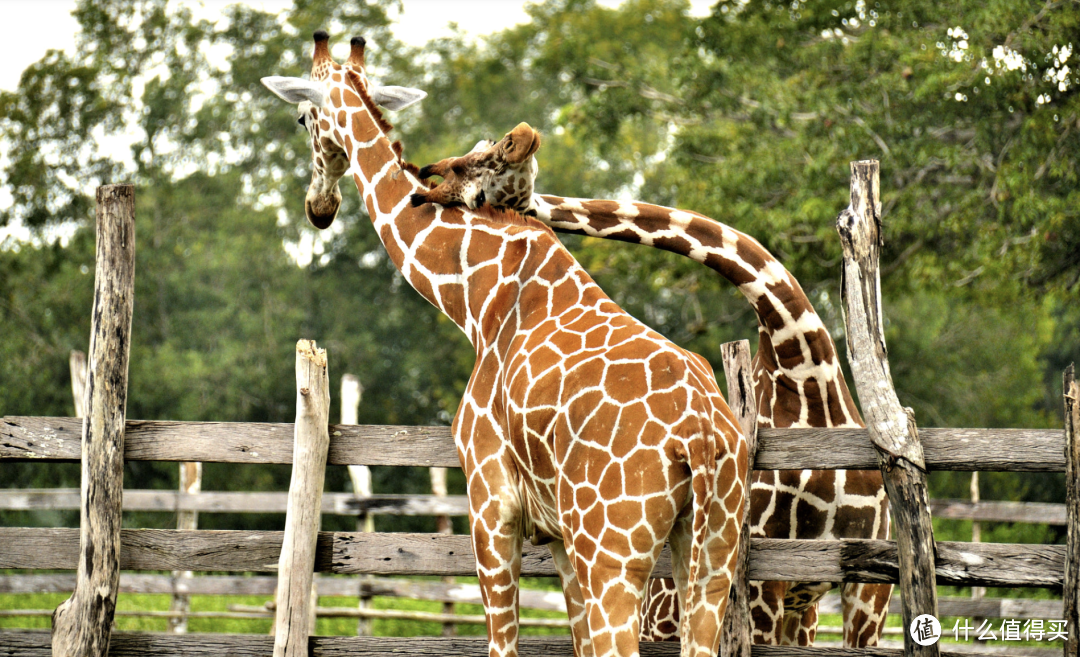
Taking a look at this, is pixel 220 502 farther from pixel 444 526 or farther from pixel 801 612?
pixel 801 612

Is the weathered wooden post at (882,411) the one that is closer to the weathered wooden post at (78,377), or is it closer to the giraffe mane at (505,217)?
the giraffe mane at (505,217)

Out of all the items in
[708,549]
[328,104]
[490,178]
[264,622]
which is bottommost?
[264,622]

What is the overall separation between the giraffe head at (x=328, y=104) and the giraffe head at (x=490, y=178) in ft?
2.36

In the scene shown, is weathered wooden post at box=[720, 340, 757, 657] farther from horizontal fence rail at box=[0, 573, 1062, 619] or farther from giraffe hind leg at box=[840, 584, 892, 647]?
horizontal fence rail at box=[0, 573, 1062, 619]

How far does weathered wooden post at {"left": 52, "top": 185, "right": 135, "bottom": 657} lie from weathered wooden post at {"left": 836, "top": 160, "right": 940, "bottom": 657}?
3524 millimetres

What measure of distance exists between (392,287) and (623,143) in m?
8.86

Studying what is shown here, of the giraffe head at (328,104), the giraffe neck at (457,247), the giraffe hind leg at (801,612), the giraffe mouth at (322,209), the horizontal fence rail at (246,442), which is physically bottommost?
the giraffe hind leg at (801,612)

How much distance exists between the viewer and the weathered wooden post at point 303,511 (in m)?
4.52

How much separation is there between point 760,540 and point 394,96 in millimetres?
3087

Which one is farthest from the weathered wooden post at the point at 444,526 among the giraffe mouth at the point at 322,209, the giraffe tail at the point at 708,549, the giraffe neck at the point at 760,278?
the giraffe tail at the point at 708,549

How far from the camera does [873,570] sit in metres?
4.26

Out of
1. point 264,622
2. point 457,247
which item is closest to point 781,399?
point 457,247

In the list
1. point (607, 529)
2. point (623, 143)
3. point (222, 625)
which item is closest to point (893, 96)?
point (623, 143)

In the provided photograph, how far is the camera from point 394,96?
5273mm
